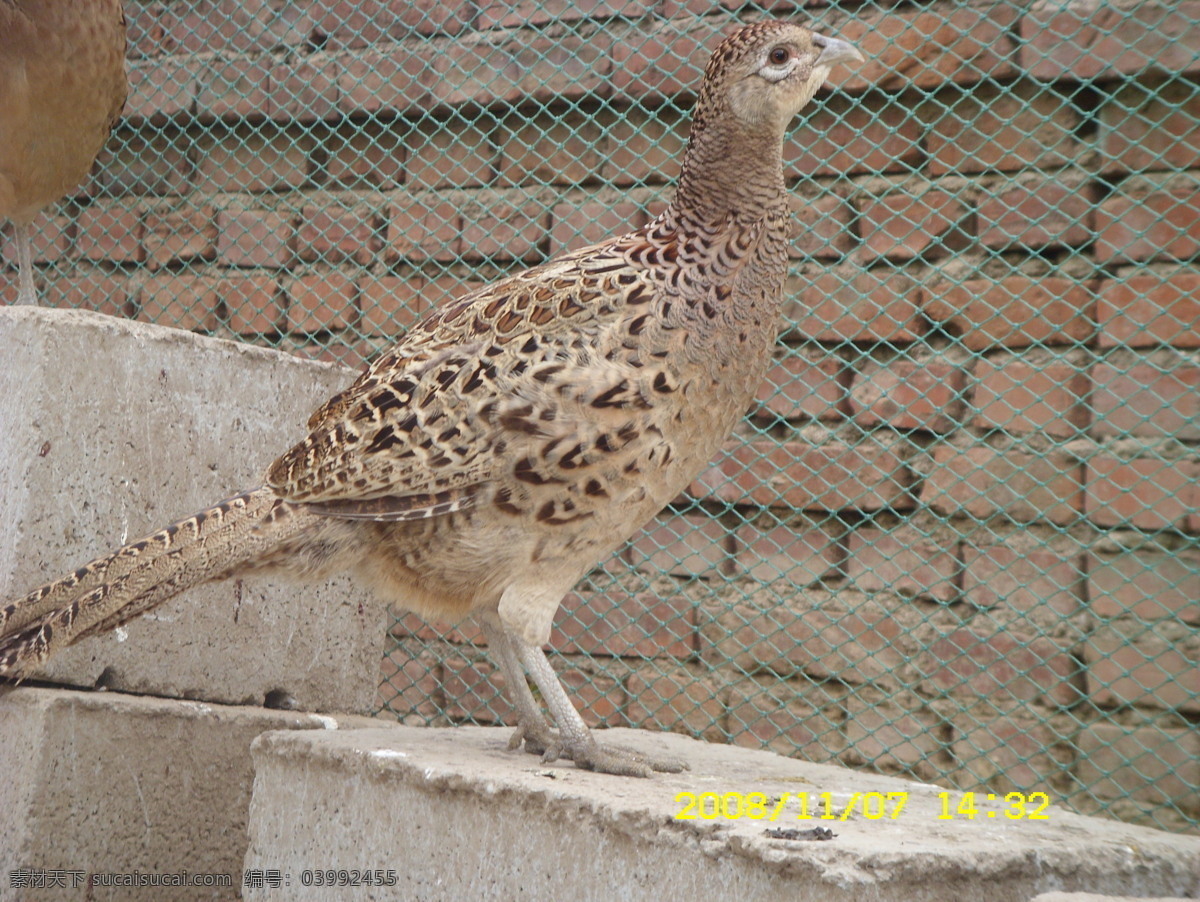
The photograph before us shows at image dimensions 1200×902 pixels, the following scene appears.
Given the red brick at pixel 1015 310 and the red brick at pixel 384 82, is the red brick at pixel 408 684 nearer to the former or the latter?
the red brick at pixel 384 82

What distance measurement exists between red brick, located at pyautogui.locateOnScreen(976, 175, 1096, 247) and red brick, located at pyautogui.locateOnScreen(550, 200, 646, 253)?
2.82 ft

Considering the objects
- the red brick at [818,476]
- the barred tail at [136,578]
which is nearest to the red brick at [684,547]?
the red brick at [818,476]

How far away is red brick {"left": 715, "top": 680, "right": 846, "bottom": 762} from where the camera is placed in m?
2.75

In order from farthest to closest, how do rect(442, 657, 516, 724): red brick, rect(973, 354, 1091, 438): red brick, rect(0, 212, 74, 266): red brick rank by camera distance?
rect(0, 212, 74, 266): red brick
rect(442, 657, 516, 724): red brick
rect(973, 354, 1091, 438): red brick

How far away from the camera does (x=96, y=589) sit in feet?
6.97

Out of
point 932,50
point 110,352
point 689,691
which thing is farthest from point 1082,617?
point 110,352

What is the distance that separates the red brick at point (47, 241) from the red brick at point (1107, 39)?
2960 millimetres

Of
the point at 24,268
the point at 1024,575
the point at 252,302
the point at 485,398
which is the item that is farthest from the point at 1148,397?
the point at 24,268

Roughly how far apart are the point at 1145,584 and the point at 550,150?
1833 mm

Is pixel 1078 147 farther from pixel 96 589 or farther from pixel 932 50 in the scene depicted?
pixel 96 589

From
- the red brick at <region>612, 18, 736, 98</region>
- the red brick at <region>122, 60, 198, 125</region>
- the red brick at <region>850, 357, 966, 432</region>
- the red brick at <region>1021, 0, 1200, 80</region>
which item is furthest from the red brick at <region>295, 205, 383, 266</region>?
the red brick at <region>1021, 0, 1200, 80</region>

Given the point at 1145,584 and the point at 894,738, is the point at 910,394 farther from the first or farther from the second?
the point at 894,738

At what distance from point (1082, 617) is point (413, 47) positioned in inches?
91.2

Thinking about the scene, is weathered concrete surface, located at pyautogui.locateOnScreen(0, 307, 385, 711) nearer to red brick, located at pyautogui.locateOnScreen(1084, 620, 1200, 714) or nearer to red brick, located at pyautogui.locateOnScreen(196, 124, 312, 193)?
red brick, located at pyautogui.locateOnScreen(196, 124, 312, 193)
